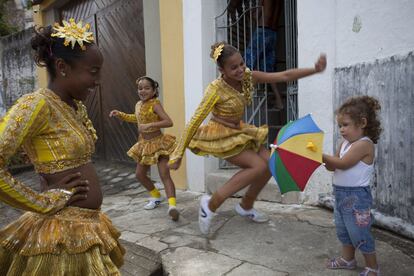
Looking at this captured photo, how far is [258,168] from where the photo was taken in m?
3.57

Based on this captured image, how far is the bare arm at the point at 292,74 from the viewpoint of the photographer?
122 inches

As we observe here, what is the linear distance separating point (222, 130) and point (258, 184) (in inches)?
24.0

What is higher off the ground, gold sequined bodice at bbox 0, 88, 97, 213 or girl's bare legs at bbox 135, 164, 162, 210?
gold sequined bodice at bbox 0, 88, 97, 213

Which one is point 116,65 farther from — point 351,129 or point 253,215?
point 351,129

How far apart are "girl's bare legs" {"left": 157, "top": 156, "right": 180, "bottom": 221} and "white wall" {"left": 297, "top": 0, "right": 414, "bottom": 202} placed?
138 cm

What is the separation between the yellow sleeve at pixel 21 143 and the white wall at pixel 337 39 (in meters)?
2.77

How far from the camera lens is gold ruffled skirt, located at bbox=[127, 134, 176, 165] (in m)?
→ 4.70

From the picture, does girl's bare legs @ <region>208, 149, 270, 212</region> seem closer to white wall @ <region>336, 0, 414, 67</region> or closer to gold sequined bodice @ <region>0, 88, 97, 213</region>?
white wall @ <region>336, 0, 414, 67</region>

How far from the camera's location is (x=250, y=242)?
3.42m

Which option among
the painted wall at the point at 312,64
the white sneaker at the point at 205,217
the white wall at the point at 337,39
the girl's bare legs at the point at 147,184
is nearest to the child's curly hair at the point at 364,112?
the white wall at the point at 337,39

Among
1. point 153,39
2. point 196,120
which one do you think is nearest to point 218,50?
point 196,120

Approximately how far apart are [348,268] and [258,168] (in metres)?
1.12

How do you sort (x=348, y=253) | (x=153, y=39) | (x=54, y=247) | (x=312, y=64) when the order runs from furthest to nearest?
1. (x=153, y=39)
2. (x=312, y=64)
3. (x=348, y=253)
4. (x=54, y=247)

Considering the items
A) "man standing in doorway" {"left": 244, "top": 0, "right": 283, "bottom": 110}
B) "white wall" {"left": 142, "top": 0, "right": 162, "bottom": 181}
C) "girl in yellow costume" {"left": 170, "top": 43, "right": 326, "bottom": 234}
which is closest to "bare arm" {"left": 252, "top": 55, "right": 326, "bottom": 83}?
"girl in yellow costume" {"left": 170, "top": 43, "right": 326, "bottom": 234}
